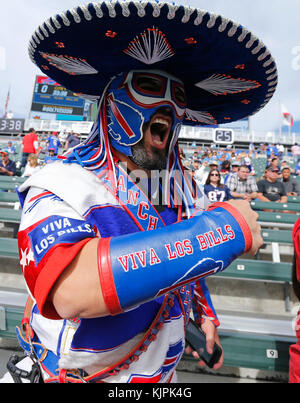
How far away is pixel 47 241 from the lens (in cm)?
67

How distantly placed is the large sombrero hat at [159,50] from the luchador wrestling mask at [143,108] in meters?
0.07

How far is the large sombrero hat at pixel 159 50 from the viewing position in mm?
884

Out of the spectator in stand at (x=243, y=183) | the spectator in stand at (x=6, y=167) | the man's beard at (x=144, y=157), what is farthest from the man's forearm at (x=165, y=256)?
the spectator in stand at (x=6, y=167)

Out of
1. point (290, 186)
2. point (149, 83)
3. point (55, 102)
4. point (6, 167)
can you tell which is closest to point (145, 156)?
point (149, 83)

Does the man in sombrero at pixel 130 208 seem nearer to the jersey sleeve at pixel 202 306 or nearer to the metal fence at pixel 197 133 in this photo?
the jersey sleeve at pixel 202 306

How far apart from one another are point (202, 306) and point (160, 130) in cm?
81

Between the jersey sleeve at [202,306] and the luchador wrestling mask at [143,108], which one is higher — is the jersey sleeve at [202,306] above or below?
below

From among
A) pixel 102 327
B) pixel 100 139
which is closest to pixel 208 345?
pixel 102 327

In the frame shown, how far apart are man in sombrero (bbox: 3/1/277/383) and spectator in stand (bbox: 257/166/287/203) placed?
4900 mm

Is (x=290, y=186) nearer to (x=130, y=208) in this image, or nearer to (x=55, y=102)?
(x=130, y=208)

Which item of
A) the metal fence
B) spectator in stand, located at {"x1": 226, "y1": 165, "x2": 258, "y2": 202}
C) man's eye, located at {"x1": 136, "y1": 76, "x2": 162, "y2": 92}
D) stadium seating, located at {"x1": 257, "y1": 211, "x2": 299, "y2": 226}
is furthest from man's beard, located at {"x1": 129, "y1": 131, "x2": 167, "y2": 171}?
the metal fence

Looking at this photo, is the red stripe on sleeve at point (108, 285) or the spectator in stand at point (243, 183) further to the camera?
the spectator in stand at point (243, 183)

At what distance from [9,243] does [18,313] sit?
1524mm
